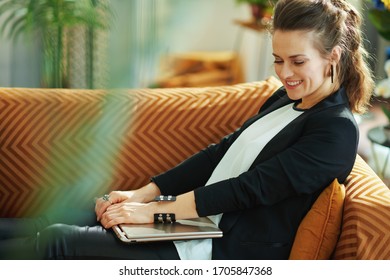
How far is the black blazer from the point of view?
1.34 metres

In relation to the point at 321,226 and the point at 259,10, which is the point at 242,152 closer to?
the point at 321,226

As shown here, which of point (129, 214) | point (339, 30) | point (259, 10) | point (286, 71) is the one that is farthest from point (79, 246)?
point (259, 10)

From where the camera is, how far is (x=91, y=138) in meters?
1.80

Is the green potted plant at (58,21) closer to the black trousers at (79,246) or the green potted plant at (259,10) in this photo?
the black trousers at (79,246)

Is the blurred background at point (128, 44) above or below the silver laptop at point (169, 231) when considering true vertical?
above

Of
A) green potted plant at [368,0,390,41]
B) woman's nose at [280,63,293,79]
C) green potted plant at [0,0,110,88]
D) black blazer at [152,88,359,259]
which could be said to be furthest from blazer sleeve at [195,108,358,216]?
green potted plant at [368,0,390,41]

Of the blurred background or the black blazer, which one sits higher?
the blurred background

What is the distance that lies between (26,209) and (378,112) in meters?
2.38

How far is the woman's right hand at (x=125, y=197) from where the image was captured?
1.53m

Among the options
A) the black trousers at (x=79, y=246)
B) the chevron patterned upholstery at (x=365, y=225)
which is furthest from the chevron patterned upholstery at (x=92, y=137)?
the chevron patterned upholstery at (x=365, y=225)

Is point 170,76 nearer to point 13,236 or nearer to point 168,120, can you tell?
point 168,120

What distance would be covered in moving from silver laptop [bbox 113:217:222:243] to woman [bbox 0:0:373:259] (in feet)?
0.06

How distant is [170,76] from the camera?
4.02 meters

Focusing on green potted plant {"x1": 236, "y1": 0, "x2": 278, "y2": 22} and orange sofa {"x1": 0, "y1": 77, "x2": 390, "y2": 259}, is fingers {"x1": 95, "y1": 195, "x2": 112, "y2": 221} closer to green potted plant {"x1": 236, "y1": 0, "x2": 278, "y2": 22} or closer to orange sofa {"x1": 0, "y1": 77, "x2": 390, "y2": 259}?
orange sofa {"x1": 0, "y1": 77, "x2": 390, "y2": 259}
